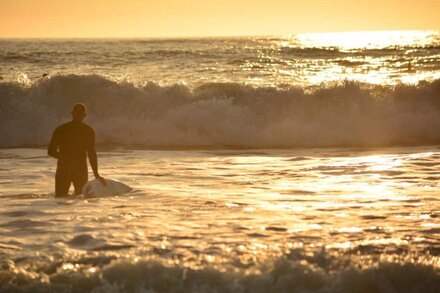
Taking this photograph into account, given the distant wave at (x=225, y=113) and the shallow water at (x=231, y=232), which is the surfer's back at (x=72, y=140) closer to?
the shallow water at (x=231, y=232)

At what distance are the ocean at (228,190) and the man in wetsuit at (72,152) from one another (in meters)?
0.38

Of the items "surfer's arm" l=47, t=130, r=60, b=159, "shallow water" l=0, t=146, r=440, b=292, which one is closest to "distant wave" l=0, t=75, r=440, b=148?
"shallow water" l=0, t=146, r=440, b=292

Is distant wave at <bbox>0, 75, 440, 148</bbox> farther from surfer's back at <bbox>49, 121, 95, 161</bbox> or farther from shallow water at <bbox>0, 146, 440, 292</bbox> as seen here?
surfer's back at <bbox>49, 121, 95, 161</bbox>

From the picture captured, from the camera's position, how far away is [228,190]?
40.6 ft

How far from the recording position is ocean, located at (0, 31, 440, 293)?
753 centimetres

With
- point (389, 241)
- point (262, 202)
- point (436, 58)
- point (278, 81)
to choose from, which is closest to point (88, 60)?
point (278, 81)

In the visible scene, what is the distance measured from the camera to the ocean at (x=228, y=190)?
24.7ft

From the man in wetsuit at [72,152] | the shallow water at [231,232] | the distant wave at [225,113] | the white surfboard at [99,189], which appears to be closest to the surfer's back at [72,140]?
the man in wetsuit at [72,152]

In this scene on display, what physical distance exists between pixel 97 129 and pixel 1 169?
8.54 meters

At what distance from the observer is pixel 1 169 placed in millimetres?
15562

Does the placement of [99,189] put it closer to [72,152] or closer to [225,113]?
[72,152]

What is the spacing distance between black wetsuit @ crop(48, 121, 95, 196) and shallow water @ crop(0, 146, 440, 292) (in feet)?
1.04

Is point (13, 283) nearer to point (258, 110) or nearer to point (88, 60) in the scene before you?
point (258, 110)

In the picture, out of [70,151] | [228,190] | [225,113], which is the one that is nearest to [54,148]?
[70,151]
